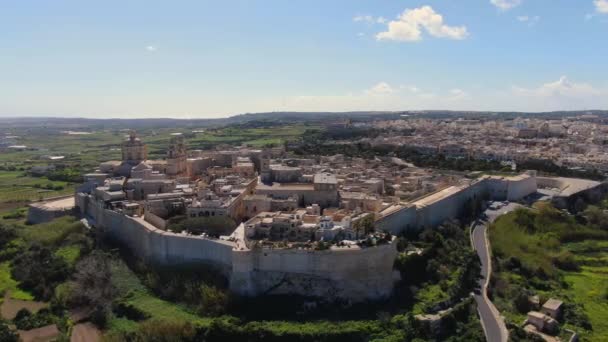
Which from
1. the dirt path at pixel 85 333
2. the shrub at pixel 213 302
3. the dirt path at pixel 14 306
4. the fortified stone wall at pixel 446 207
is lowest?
the dirt path at pixel 85 333

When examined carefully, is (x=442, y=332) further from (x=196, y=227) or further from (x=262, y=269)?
(x=196, y=227)

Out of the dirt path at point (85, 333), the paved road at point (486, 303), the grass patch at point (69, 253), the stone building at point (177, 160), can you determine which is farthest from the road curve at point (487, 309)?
the stone building at point (177, 160)

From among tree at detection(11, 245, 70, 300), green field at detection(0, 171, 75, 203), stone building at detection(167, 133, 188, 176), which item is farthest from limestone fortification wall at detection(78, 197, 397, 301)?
green field at detection(0, 171, 75, 203)

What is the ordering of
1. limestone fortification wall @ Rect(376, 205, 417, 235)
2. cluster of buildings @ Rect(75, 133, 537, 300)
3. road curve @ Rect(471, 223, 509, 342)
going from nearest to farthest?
road curve @ Rect(471, 223, 509, 342) → cluster of buildings @ Rect(75, 133, 537, 300) → limestone fortification wall @ Rect(376, 205, 417, 235)

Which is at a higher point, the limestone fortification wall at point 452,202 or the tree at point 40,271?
the limestone fortification wall at point 452,202

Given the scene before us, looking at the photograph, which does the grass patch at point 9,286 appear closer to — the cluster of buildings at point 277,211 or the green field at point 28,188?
the cluster of buildings at point 277,211

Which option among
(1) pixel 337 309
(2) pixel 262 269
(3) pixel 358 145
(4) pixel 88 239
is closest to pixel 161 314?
(2) pixel 262 269

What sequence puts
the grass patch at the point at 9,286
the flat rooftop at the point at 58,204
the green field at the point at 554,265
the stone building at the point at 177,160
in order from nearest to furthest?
1. the green field at the point at 554,265
2. the grass patch at the point at 9,286
3. the flat rooftop at the point at 58,204
4. the stone building at the point at 177,160

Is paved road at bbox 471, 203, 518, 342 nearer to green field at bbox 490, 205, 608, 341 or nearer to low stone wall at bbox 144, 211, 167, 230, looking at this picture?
green field at bbox 490, 205, 608, 341
